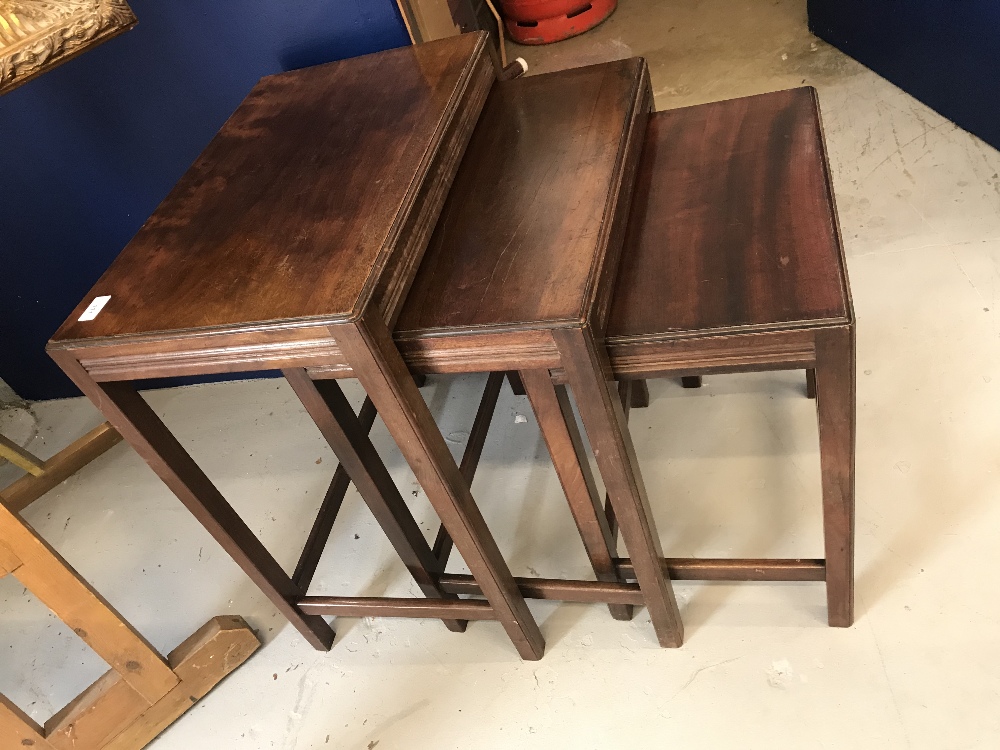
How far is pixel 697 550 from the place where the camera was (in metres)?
1.52

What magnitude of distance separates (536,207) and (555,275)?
0.59ft

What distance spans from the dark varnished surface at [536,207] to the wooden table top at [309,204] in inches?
1.7

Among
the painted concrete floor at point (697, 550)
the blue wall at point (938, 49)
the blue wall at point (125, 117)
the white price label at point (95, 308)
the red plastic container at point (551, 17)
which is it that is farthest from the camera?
the red plastic container at point (551, 17)

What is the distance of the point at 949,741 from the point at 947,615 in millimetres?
208

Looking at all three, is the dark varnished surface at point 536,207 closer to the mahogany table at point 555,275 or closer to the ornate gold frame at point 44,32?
the mahogany table at point 555,275

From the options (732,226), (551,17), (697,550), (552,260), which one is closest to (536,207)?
(552,260)

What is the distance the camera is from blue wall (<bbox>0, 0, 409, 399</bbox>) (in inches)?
64.7

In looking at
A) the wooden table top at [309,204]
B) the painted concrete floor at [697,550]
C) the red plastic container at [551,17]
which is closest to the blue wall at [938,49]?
the painted concrete floor at [697,550]

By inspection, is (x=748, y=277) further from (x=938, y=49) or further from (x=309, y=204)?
(x=938, y=49)

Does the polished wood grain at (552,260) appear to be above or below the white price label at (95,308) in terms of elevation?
below

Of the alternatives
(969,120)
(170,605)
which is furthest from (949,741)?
(969,120)

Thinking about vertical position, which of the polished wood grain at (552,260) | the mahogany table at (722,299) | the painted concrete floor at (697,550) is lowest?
the painted concrete floor at (697,550)

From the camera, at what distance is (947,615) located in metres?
1.31

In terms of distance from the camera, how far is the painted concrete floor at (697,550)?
1299 mm
